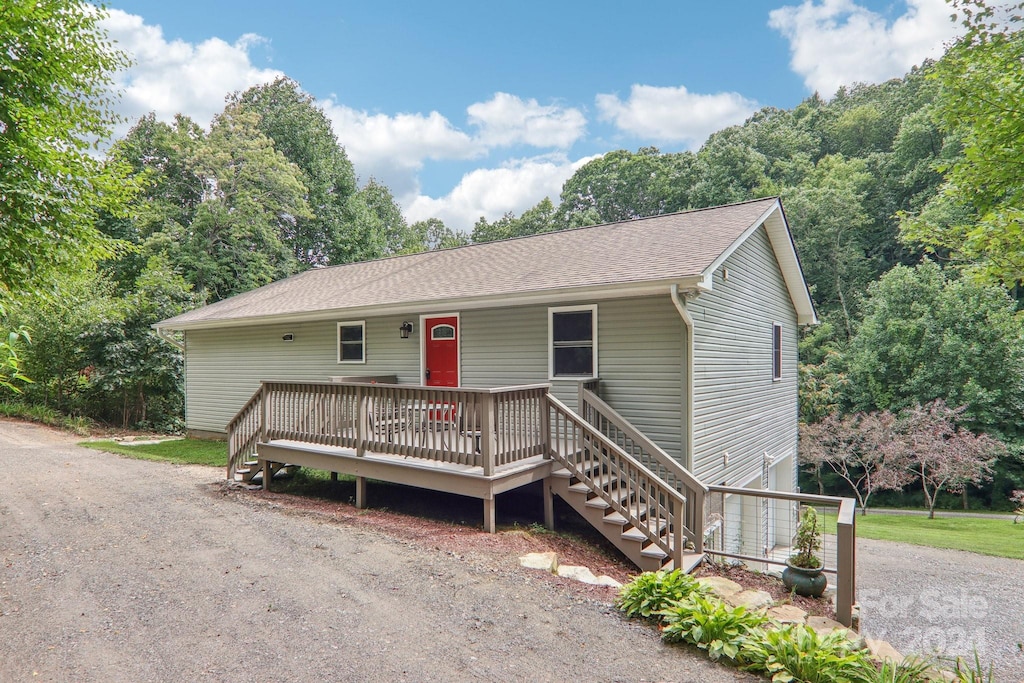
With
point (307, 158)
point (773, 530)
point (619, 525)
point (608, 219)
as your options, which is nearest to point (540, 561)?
point (619, 525)

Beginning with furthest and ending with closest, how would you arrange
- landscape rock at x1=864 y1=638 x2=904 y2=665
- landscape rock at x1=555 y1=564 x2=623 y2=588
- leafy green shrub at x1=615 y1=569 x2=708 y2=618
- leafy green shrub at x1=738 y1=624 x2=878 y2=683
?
1. landscape rock at x1=555 y1=564 x2=623 y2=588
2. leafy green shrub at x1=615 y1=569 x2=708 y2=618
3. landscape rock at x1=864 y1=638 x2=904 y2=665
4. leafy green shrub at x1=738 y1=624 x2=878 y2=683

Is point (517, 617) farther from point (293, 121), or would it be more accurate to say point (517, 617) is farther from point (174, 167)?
point (293, 121)

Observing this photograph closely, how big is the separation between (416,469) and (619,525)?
99.6 inches

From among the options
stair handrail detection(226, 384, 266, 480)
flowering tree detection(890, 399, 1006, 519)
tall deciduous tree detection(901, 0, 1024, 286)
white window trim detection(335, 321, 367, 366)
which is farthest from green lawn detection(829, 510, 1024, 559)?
stair handrail detection(226, 384, 266, 480)

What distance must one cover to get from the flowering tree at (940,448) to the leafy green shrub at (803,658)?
1568 cm

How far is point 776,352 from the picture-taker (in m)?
11.6

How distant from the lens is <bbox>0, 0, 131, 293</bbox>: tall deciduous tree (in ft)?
22.3

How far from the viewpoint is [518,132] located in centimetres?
3375

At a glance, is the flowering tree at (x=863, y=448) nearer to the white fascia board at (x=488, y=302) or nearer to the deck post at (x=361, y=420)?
the white fascia board at (x=488, y=302)

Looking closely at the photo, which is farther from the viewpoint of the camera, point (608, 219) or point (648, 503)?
point (608, 219)

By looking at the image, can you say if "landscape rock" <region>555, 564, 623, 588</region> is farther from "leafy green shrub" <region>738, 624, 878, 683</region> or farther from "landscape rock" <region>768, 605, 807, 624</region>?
"leafy green shrub" <region>738, 624, 878, 683</region>

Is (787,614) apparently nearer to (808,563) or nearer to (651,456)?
(808,563)

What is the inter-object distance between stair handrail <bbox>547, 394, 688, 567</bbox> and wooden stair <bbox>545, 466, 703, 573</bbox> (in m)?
0.04

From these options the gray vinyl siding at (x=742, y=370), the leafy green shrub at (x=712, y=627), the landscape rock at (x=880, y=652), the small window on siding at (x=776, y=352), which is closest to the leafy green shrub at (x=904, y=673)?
the landscape rock at (x=880, y=652)
